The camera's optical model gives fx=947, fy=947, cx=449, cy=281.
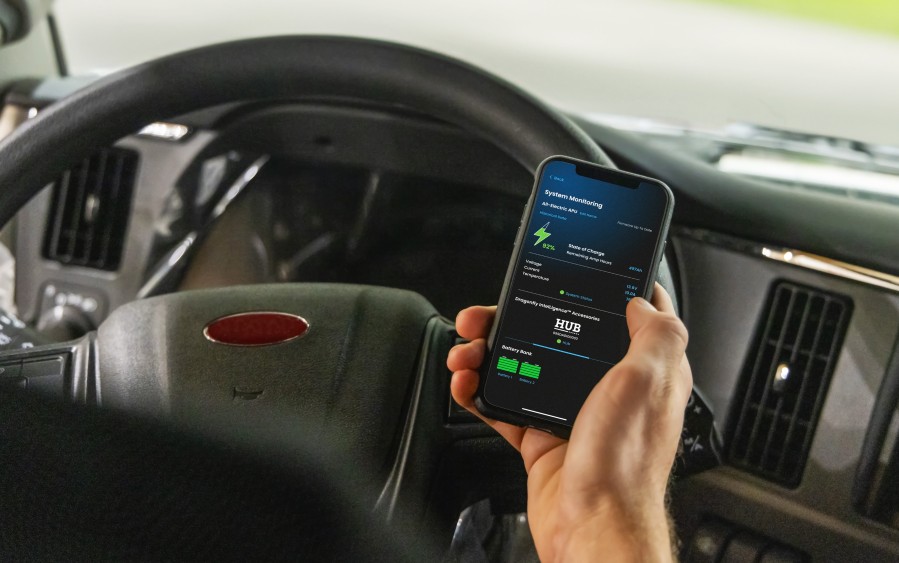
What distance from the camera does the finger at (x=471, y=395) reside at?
0.91 m

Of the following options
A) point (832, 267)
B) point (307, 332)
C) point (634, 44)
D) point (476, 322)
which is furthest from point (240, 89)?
point (634, 44)

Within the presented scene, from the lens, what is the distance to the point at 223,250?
5.63ft

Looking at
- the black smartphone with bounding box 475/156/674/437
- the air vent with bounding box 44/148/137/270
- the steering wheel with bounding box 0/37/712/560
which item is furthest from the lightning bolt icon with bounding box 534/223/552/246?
the air vent with bounding box 44/148/137/270

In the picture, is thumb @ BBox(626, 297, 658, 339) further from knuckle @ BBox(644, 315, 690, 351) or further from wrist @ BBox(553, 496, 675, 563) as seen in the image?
wrist @ BBox(553, 496, 675, 563)

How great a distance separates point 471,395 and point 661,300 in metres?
0.21

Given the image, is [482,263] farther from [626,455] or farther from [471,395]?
[626,455]

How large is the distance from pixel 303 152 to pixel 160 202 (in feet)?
0.84

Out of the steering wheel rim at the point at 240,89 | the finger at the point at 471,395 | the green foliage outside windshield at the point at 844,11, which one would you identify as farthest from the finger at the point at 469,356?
the green foliage outside windshield at the point at 844,11

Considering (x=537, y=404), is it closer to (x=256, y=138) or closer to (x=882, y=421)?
(x=882, y=421)

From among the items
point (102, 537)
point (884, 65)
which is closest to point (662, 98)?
point (884, 65)

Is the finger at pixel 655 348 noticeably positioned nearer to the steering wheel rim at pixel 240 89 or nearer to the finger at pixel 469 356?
the finger at pixel 469 356

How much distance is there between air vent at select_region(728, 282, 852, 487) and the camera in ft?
3.74

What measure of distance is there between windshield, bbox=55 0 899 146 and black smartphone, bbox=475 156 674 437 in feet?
2.58

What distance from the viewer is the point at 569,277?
911mm
